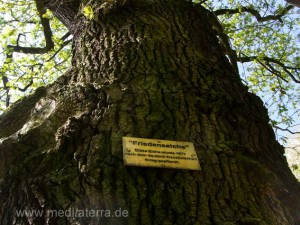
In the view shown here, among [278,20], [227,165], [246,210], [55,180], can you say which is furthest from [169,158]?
[278,20]

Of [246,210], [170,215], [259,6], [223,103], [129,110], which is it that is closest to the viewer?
[170,215]

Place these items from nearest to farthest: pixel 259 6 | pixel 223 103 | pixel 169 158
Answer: pixel 169 158 < pixel 223 103 < pixel 259 6

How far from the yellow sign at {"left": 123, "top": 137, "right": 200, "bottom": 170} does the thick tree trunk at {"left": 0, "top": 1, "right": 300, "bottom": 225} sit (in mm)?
44

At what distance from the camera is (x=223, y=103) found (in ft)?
8.21

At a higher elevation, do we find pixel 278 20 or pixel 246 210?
pixel 278 20

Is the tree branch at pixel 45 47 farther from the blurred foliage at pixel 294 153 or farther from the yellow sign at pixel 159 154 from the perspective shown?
the yellow sign at pixel 159 154

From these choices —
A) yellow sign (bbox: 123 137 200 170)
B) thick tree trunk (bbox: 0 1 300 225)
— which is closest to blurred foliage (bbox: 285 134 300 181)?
thick tree trunk (bbox: 0 1 300 225)

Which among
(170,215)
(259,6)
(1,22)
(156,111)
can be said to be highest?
(1,22)

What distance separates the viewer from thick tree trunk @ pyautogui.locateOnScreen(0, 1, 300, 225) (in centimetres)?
177

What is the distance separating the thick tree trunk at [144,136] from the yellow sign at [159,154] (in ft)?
0.14

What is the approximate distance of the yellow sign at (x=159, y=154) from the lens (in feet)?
6.30

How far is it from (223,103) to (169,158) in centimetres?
76

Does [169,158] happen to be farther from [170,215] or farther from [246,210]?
[246,210]

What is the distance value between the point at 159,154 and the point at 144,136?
179 millimetres
